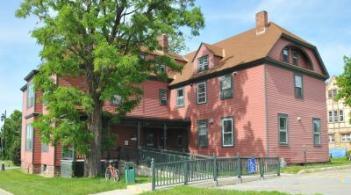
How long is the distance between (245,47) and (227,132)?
5652 mm

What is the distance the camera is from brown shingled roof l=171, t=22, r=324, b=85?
1065 inches

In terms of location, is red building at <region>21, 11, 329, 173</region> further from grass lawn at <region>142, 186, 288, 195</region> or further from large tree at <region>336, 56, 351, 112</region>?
grass lawn at <region>142, 186, 288, 195</region>

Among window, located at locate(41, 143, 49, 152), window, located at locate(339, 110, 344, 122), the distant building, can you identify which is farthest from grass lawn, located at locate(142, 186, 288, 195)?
window, located at locate(339, 110, 344, 122)

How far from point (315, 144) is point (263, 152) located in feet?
18.5

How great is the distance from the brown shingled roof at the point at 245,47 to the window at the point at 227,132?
3408 mm

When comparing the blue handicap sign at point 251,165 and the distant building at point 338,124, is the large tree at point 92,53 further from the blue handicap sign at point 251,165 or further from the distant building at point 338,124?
the distant building at point 338,124

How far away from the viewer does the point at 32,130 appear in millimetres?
29906

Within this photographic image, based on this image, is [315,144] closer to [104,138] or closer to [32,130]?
[104,138]

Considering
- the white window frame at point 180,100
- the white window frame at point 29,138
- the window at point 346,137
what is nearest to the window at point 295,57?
the white window frame at point 180,100

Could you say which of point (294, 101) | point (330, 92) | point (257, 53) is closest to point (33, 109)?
point (257, 53)

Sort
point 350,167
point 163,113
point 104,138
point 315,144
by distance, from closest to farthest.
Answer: point 104,138, point 350,167, point 315,144, point 163,113

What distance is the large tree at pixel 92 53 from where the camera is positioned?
21344 millimetres

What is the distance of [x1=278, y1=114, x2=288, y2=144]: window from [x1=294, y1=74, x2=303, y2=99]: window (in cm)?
225

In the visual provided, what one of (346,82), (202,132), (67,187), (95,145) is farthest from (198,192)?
(346,82)
